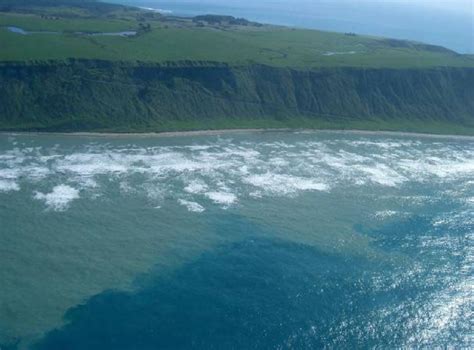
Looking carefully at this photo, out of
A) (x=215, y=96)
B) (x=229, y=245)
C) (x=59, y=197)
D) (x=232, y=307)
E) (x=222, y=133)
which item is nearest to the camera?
(x=232, y=307)

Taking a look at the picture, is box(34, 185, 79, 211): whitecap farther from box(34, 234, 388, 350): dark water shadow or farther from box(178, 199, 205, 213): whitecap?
box(34, 234, 388, 350): dark water shadow

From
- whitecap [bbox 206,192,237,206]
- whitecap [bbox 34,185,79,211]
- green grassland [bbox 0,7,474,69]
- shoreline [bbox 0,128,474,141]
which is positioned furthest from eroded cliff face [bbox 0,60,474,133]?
whitecap [bbox 206,192,237,206]

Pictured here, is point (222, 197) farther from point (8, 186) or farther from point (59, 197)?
point (8, 186)

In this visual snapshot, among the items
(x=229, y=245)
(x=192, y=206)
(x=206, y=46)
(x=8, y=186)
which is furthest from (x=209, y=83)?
(x=229, y=245)

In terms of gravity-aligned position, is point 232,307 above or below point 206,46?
below

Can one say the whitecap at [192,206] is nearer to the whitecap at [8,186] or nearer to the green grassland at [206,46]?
the whitecap at [8,186]

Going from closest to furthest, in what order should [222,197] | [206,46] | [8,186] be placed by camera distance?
[8,186]
[222,197]
[206,46]
